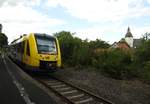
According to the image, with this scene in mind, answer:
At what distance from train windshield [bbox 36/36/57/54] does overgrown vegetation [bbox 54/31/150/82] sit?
157 inches

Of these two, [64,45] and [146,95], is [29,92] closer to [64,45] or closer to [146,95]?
[146,95]

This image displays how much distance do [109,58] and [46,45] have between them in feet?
16.3

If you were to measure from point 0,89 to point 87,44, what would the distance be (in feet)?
58.1

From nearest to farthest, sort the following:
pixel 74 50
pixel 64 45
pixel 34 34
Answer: pixel 34 34, pixel 74 50, pixel 64 45

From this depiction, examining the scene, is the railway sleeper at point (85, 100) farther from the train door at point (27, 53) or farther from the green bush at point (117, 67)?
the train door at point (27, 53)

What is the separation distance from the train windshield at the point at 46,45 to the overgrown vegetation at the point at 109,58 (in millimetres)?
4000

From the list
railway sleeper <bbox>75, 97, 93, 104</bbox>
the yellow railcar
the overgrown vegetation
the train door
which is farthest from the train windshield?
railway sleeper <bbox>75, 97, 93, 104</bbox>

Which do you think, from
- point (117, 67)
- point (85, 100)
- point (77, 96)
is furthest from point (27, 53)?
point (85, 100)

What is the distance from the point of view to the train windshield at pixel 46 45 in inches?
793

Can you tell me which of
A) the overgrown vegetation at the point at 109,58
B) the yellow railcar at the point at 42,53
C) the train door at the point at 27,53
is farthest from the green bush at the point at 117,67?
the train door at the point at 27,53

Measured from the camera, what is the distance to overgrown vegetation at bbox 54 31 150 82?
20.8 metres

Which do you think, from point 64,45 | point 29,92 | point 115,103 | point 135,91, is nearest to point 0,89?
point 29,92

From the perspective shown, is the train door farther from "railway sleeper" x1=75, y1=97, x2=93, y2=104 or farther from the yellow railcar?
"railway sleeper" x1=75, y1=97, x2=93, y2=104

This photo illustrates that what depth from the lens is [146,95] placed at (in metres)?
13.4
